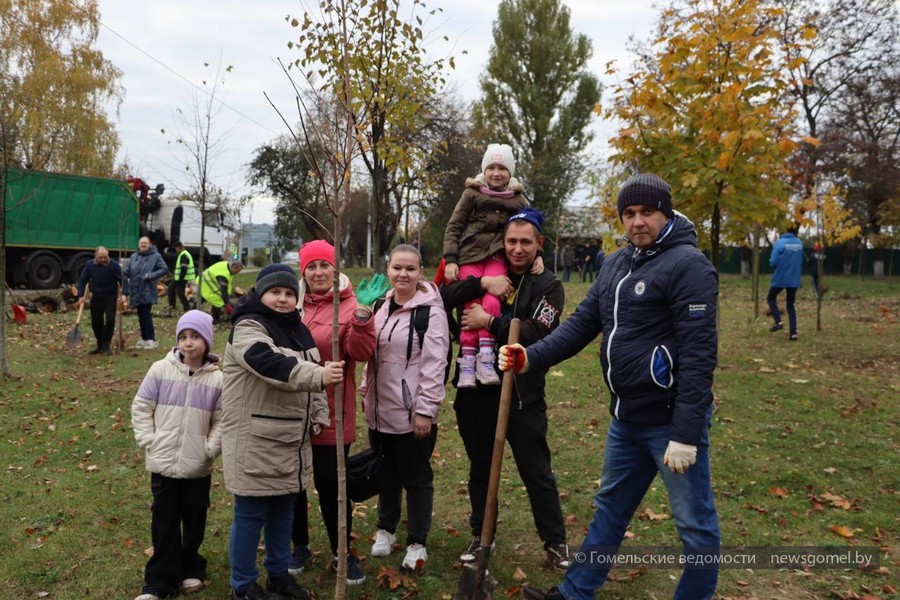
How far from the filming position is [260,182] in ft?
105

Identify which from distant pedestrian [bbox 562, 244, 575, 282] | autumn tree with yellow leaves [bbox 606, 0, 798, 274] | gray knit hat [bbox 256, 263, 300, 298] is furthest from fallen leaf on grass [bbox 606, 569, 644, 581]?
distant pedestrian [bbox 562, 244, 575, 282]

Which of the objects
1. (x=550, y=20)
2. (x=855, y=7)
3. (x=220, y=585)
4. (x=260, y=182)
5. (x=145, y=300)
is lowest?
(x=220, y=585)

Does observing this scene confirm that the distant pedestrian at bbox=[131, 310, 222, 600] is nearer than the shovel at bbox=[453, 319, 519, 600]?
No

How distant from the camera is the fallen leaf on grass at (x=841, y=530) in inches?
172

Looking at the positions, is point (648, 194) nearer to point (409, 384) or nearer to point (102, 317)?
point (409, 384)

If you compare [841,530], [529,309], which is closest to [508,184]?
[529,309]

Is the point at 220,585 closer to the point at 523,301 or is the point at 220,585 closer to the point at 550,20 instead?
the point at 523,301

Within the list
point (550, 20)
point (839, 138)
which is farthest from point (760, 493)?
point (550, 20)

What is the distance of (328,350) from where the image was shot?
3.73m

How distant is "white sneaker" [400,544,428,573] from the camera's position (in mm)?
3828

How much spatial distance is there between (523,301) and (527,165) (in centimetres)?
3323

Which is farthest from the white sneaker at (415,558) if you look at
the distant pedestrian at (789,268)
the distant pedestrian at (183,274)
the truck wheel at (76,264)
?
the truck wheel at (76,264)

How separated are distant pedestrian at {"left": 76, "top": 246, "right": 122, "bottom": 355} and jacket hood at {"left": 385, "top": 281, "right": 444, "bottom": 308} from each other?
8695 mm

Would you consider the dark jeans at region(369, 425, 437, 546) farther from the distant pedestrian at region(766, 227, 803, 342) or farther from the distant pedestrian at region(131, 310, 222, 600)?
the distant pedestrian at region(766, 227, 803, 342)
